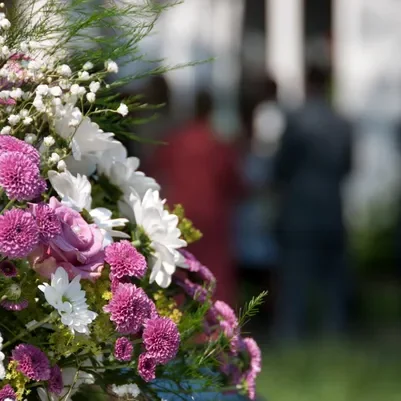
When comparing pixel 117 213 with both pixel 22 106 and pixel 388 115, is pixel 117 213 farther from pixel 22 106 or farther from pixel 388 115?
pixel 388 115

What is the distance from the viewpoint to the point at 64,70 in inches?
79.6

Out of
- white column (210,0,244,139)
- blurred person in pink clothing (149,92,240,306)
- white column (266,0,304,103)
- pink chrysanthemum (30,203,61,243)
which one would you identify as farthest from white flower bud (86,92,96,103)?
white column (266,0,304,103)

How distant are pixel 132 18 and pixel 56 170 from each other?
1.29ft

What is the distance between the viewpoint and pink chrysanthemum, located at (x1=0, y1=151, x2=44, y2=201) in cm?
185

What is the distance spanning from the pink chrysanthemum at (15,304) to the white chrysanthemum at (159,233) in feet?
0.91

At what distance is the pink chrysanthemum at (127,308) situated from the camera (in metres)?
1.91

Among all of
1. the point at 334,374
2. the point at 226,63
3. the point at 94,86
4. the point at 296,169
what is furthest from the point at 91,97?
the point at 226,63

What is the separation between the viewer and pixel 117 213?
2217 millimetres

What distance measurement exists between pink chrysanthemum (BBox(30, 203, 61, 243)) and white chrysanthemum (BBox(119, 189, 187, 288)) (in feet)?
0.89

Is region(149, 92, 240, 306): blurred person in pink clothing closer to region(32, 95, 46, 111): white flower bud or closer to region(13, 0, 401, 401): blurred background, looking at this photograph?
region(13, 0, 401, 401): blurred background

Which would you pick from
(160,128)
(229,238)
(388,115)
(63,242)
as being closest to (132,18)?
(63,242)

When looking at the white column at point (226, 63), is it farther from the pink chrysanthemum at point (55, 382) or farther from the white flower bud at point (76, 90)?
the pink chrysanthemum at point (55, 382)

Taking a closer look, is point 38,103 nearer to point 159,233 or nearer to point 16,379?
point 159,233

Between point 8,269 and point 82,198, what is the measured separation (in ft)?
0.69
